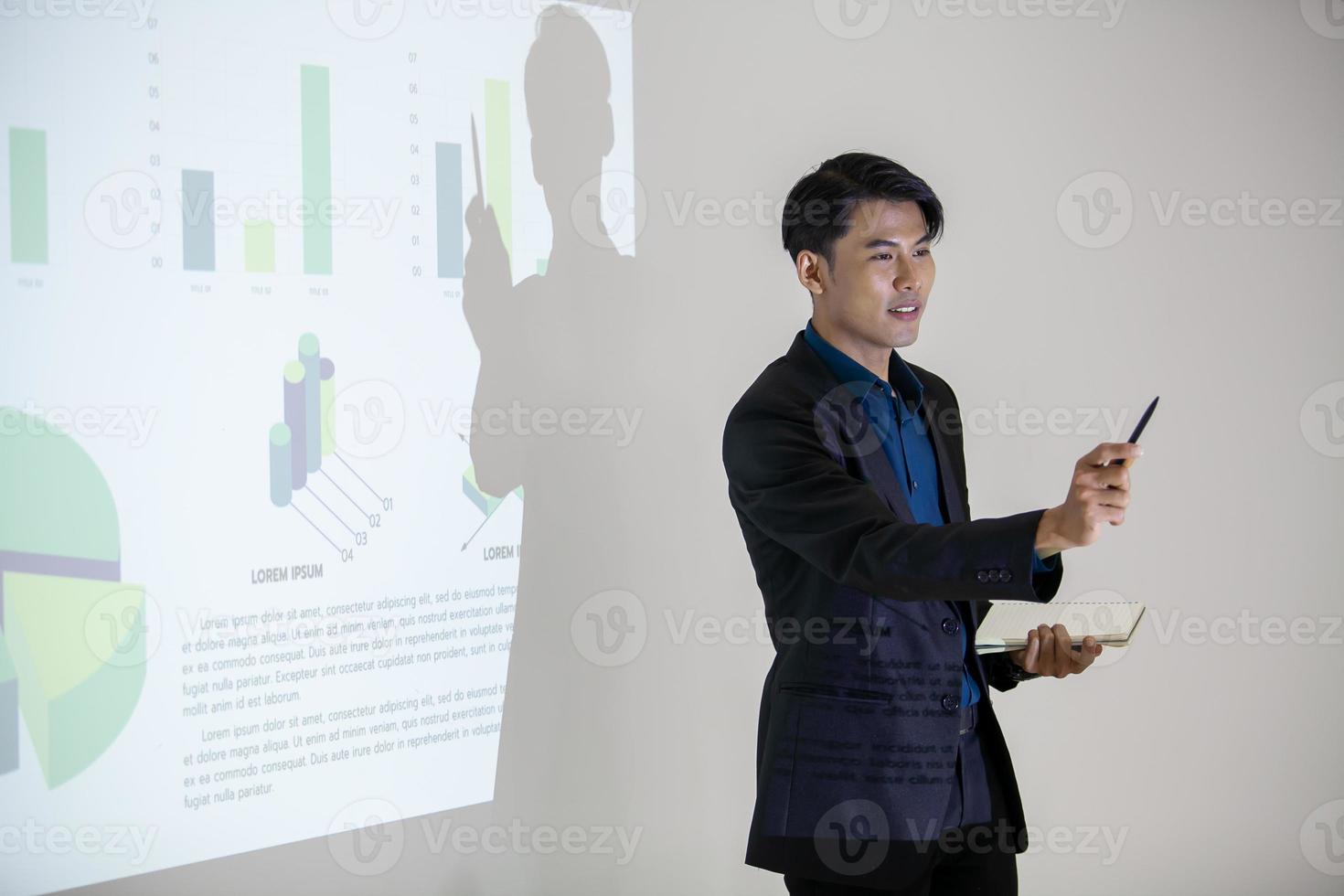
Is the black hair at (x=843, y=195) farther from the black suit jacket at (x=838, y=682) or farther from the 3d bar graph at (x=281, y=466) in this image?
the 3d bar graph at (x=281, y=466)

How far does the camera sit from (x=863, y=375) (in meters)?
1.60

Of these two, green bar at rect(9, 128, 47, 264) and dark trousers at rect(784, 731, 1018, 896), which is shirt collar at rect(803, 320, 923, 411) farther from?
green bar at rect(9, 128, 47, 264)

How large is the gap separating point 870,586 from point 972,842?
499mm

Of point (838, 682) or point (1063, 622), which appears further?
point (1063, 622)

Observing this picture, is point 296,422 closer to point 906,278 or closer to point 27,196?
point 27,196

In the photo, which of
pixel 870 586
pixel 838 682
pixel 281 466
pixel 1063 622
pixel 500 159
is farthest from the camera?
pixel 500 159

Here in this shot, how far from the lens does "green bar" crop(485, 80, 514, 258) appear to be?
2350mm

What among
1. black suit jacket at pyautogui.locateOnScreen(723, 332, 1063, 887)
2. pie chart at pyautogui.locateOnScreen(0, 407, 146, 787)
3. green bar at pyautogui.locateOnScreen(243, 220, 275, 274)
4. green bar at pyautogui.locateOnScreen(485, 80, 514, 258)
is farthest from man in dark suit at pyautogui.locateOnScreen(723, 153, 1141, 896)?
pie chart at pyautogui.locateOnScreen(0, 407, 146, 787)

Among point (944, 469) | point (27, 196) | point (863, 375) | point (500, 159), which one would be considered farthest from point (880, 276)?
point (27, 196)

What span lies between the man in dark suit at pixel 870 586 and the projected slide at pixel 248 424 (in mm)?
901

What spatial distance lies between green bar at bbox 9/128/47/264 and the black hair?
122 cm

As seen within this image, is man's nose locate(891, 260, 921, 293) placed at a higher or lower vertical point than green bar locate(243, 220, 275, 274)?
lower

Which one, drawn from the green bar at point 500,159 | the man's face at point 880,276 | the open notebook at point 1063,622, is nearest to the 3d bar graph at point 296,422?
the green bar at point 500,159

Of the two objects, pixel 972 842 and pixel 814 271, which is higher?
pixel 814 271
